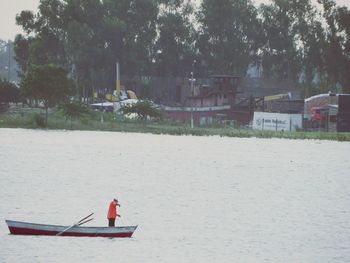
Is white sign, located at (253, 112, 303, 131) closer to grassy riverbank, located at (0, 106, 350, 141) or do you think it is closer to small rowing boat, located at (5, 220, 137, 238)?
grassy riverbank, located at (0, 106, 350, 141)

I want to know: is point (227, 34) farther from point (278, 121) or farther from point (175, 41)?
point (278, 121)

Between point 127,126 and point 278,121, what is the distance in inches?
714

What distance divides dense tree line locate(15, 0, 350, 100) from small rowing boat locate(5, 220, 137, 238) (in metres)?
82.0

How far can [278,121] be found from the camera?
9762cm

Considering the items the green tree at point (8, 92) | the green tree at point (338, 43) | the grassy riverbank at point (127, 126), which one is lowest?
the grassy riverbank at point (127, 126)

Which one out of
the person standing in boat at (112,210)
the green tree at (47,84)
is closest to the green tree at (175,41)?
the green tree at (47,84)

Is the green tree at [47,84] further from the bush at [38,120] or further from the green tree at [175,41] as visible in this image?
the green tree at [175,41]

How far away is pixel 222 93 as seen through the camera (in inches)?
4424

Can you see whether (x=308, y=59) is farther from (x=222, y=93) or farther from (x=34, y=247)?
(x=34, y=247)

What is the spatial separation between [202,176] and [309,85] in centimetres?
7035

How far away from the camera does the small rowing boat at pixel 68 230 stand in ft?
109

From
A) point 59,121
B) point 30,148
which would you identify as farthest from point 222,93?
point 30,148

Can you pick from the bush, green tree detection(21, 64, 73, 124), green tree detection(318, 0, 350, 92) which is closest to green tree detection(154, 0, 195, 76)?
green tree detection(318, 0, 350, 92)

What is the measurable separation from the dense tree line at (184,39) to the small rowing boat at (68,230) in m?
82.0
